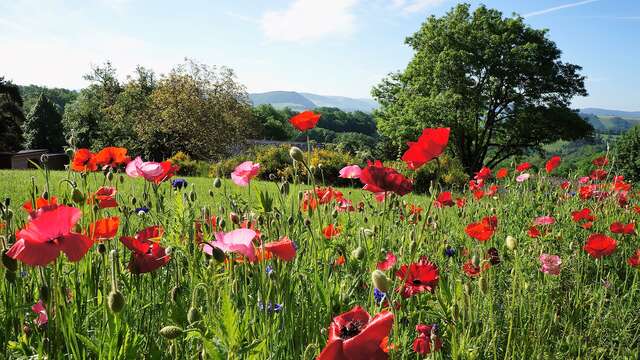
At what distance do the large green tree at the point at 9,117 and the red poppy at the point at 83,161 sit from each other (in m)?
35.6

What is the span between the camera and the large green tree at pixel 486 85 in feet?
81.4

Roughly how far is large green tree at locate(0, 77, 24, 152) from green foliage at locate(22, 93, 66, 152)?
16166 millimetres

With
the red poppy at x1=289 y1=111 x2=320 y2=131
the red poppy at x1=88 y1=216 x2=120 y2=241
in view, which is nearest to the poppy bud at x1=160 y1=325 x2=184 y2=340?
the red poppy at x1=88 y1=216 x2=120 y2=241

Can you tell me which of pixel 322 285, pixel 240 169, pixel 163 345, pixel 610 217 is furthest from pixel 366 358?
pixel 610 217

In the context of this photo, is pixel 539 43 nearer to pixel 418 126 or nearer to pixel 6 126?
pixel 418 126

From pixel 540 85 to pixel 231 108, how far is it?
52.0 feet

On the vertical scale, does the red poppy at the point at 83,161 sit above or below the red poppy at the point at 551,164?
above

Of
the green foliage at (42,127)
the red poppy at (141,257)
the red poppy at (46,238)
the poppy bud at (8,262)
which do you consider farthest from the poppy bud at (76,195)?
the green foliage at (42,127)

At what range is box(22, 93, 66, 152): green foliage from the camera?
169 feet

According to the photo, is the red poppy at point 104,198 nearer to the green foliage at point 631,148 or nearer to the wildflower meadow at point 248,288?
the wildflower meadow at point 248,288

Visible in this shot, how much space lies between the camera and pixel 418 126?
25.1 meters

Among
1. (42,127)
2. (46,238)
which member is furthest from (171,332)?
(42,127)

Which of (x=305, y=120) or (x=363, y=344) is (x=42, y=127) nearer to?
(x=305, y=120)

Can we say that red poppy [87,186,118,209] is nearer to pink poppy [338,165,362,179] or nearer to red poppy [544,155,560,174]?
pink poppy [338,165,362,179]
